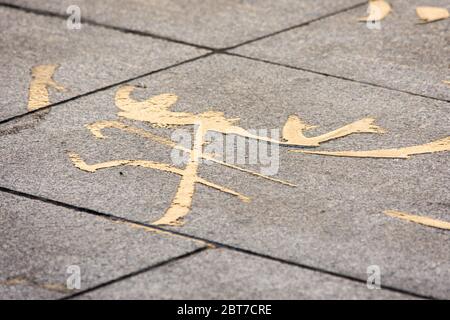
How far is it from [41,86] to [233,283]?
1.94 meters

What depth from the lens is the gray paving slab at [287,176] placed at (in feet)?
10.9

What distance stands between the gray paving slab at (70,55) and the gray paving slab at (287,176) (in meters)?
Result: 0.16

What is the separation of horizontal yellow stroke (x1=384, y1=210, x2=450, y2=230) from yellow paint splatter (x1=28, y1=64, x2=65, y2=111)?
1.81m

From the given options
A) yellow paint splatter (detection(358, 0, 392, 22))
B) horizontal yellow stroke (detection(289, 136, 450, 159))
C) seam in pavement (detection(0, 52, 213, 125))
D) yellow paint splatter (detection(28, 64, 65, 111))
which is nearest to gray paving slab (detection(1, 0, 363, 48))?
yellow paint splatter (detection(358, 0, 392, 22))

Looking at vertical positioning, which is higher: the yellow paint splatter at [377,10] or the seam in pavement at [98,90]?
the yellow paint splatter at [377,10]

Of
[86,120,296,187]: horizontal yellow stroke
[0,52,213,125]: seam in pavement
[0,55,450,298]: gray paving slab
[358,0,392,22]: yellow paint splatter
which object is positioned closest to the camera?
[0,55,450,298]: gray paving slab

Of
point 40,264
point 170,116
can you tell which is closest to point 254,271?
point 40,264

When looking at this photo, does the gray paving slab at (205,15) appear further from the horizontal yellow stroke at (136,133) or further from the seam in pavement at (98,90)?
the horizontal yellow stroke at (136,133)

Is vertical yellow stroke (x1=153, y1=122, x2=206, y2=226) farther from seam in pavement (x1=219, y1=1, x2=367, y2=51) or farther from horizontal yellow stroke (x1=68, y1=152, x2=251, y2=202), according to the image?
seam in pavement (x1=219, y1=1, x2=367, y2=51)

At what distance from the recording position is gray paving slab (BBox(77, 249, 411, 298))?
3053 millimetres

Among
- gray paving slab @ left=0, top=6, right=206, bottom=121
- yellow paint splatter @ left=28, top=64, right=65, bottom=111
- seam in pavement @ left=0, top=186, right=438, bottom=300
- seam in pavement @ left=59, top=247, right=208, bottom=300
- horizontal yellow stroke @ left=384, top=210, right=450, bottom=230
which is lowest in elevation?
seam in pavement @ left=59, top=247, right=208, bottom=300

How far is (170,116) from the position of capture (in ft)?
14.0

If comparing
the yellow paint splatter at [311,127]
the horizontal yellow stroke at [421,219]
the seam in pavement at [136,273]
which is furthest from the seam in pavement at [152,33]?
the seam in pavement at [136,273]

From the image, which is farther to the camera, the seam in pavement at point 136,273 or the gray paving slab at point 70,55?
the gray paving slab at point 70,55
